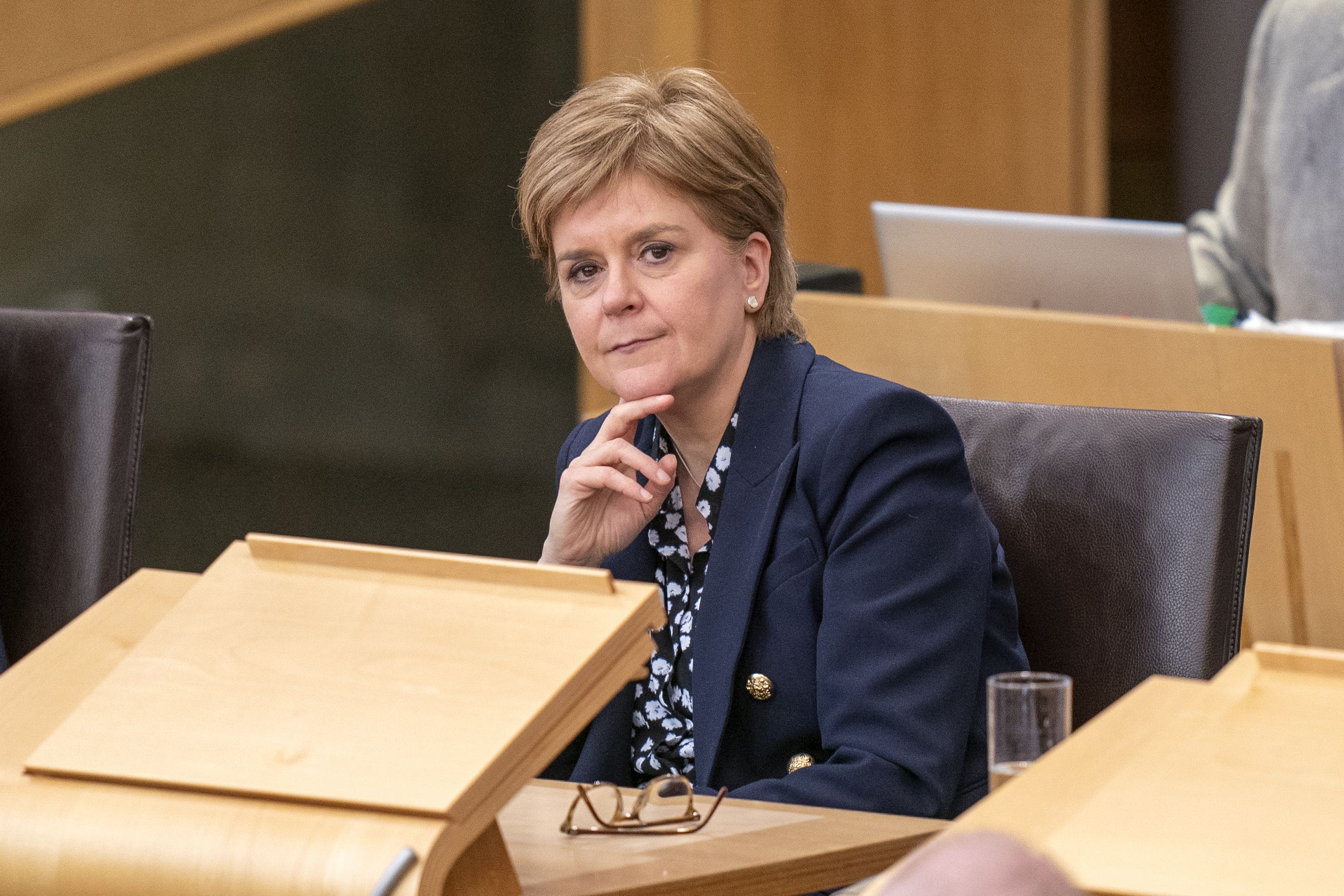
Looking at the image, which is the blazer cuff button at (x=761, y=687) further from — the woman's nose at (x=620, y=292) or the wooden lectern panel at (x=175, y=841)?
the wooden lectern panel at (x=175, y=841)

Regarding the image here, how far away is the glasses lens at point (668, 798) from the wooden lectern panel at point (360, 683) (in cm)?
16

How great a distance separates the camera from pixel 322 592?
98cm

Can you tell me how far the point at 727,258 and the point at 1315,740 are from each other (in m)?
0.86

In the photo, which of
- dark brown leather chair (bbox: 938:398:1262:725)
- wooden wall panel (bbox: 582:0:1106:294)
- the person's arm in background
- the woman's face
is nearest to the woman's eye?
the woman's face

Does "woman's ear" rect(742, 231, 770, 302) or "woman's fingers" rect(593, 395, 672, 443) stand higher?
"woman's ear" rect(742, 231, 770, 302)

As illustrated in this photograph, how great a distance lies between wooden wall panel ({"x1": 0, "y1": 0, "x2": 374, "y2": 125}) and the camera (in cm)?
396

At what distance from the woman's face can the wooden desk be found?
513mm

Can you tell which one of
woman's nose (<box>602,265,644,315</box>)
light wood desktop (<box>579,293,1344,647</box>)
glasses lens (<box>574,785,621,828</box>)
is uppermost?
woman's nose (<box>602,265,644,315</box>)

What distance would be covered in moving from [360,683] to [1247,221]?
2.93 m

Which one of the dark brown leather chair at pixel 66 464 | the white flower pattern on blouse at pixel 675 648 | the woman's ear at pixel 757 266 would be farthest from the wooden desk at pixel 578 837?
the dark brown leather chair at pixel 66 464

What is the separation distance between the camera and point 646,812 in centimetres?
105

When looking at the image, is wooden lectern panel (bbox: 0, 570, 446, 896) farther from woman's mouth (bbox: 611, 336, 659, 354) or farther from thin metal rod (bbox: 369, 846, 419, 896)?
woman's mouth (bbox: 611, 336, 659, 354)

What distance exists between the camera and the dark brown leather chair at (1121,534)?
1.46m

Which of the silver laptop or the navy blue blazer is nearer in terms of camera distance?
the navy blue blazer
